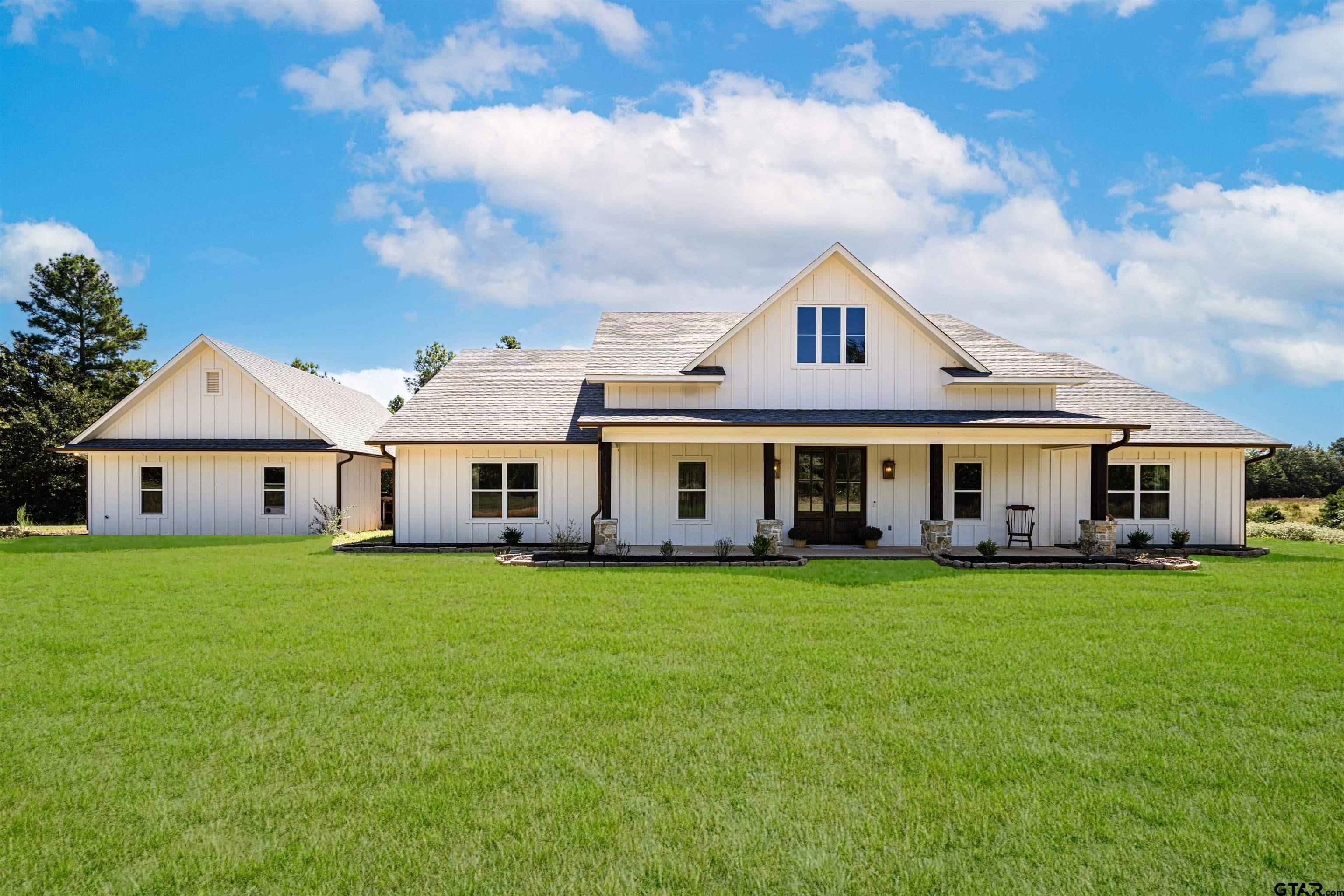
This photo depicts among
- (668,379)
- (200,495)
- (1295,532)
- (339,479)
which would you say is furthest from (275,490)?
(1295,532)

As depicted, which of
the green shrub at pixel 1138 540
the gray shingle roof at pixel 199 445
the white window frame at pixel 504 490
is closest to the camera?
the green shrub at pixel 1138 540

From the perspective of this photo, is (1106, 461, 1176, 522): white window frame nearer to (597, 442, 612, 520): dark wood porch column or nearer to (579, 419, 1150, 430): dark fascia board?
(579, 419, 1150, 430): dark fascia board

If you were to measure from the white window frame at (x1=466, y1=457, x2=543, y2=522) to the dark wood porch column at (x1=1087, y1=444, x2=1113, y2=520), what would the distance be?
521 inches

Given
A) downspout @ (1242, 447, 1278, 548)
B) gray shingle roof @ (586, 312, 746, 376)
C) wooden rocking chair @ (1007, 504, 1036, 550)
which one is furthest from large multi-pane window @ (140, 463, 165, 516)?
downspout @ (1242, 447, 1278, 548)

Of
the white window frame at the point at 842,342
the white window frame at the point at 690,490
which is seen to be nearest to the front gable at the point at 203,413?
the white window frame at the point at 690,490

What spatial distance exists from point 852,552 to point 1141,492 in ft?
27.9

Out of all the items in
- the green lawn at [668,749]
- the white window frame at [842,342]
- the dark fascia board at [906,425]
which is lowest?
the green lawn at [668,749]

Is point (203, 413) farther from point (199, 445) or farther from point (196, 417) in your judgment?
point (199, 445)

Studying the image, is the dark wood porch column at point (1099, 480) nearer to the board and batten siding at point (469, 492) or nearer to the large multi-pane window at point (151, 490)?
the board and batten siding at point (469, 492)

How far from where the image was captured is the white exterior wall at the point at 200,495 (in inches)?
832

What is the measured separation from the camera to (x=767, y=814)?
3898 millimetres

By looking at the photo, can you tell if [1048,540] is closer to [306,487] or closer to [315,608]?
[315,608]

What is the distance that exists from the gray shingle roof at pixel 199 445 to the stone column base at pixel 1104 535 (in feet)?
66.4

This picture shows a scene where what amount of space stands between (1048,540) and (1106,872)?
1597 centimetres
